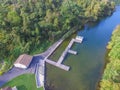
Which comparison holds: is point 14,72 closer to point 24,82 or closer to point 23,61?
point 23,61

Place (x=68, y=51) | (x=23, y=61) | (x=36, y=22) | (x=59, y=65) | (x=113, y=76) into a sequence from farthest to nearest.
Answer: (x=36, y=22), (x=68, y=51), (x=59, y=65), (x=23, y=61), (x=113, y=76)

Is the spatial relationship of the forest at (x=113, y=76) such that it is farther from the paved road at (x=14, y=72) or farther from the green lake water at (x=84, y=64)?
the paved road at (x=14, y=72)

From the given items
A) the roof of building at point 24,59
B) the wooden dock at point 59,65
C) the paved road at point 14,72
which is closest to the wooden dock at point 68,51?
the wooden dock at point 59,65

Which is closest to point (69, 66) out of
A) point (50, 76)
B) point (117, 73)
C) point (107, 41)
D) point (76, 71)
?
point (76, 71)

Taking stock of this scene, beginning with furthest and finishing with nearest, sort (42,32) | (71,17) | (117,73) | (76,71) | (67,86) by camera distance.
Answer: (71,17) < (42,32) < (76,71) < (67,86) < (117,73)

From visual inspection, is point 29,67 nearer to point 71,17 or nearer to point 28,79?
point 28,79

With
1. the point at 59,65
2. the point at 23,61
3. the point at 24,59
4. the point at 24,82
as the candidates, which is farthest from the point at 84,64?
the point at 24,82

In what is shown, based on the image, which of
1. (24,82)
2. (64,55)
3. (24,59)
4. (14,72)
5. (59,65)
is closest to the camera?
(24,82)
